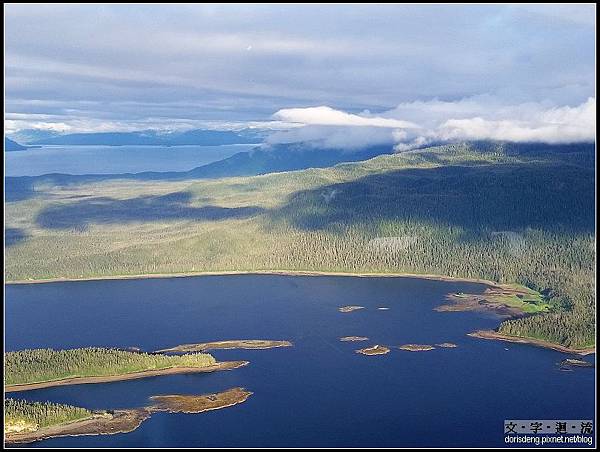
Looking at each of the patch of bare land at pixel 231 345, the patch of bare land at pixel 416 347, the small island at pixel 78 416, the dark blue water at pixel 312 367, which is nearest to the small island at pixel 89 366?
the dark blue water at pixel 312 367

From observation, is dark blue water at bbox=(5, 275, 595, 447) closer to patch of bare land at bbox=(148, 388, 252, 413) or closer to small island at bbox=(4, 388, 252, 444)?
patch of bare land at bbox=(148, 388, 252, 413)

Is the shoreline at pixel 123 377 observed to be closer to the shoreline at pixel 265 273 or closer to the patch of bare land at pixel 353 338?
the patch of bare land at pixel 353 338

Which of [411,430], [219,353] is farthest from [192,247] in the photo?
[411,430]

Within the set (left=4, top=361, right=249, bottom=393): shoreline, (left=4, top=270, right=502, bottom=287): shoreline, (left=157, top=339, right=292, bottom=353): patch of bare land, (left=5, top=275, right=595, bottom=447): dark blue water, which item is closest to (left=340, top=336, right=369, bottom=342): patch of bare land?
(left=5, top=275, right=595, bottom=447): dark blue water

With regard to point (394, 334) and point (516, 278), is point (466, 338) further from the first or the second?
point (516, 278)

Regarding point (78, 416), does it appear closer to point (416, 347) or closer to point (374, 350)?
point (374, 350)
